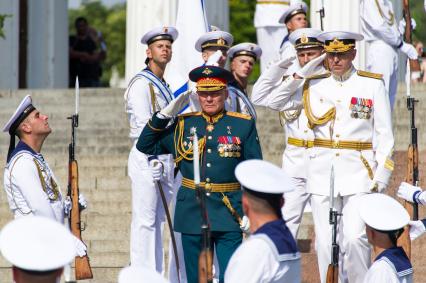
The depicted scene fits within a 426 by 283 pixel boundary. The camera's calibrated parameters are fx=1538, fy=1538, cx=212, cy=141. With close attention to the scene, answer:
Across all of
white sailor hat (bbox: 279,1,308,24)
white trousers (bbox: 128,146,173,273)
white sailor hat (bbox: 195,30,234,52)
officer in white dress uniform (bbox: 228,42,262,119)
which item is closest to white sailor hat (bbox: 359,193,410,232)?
officer in white dress uniform (bbox: 228,42,262,119)

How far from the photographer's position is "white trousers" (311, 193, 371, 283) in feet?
36.7

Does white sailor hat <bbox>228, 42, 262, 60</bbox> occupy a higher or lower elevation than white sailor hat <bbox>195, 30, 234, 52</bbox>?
lower

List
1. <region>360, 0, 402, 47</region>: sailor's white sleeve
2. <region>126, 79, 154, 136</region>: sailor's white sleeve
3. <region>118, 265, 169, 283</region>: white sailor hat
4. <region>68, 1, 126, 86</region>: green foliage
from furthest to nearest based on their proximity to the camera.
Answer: <region>68, 1, 126, 86</region>: green foliage, <region>360, 0, 402, 47</region>: sailor's white sleeve, <region>126, 79, 154, 136</region>: sailor's white sleeve, <region>118, 265, 169, 283</region>: white sailor hat

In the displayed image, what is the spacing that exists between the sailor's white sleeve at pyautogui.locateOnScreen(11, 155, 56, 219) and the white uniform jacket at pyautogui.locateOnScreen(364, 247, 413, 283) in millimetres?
2464

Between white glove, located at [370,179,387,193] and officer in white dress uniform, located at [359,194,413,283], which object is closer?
officer in white dress uniform, located at [359,194,413,283]

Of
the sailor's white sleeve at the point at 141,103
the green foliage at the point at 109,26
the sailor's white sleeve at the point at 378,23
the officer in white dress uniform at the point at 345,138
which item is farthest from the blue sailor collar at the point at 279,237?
the green foliage at the point at 109,26

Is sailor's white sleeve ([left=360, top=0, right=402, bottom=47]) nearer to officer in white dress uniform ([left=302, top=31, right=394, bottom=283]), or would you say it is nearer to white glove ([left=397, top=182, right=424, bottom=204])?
officer in white dress uniform ([left=302, top=31, right=394, bottom=283])

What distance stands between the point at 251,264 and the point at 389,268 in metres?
1.74

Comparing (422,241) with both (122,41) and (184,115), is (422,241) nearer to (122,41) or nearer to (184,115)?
(184,115)

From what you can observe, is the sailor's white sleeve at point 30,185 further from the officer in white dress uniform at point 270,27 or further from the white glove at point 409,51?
the officer in white dress uniform at point 270,27

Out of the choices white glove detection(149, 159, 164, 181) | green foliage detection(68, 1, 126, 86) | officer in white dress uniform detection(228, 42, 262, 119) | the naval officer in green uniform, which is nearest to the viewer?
the naval officer in green uniform

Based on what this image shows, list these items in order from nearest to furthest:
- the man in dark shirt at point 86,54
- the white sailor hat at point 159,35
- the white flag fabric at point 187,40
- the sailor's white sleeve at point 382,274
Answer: the sailor's white sleeve at point 382,274 → the white sailor hat at point 159,35 → the white flag fabric at point 187,40 → the man in dark shirt at point 86,54

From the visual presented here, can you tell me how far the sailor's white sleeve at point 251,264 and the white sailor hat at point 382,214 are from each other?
5.59 feet

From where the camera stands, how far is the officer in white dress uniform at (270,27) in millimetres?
19516
